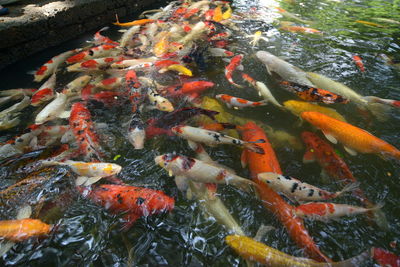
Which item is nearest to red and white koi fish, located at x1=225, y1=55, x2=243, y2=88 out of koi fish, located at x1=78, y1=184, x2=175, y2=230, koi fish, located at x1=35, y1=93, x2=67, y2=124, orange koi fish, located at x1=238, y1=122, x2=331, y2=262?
orange koi fish, located at x1=238, y1=122, x2=331, y2=262

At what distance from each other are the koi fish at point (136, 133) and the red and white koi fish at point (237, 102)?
1301 millimetres

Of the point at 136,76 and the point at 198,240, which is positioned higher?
the point at 136,76

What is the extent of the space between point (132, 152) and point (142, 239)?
110 cm

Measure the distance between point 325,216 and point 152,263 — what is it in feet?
5.24

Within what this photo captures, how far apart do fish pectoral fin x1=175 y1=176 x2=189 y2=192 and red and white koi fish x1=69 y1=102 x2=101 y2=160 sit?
1.03 meters

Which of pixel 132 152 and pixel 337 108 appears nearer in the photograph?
pixel 132 152

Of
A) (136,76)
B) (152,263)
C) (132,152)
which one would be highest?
(136,76)

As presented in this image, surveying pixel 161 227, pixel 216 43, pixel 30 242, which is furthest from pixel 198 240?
pixel 216 43

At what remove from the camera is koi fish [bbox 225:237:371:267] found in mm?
1812

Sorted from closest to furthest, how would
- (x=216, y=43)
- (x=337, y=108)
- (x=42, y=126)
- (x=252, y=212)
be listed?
(x=252, y=212) → (x=42, y=126) → (x=337, y=108) → (x=216, y=43)

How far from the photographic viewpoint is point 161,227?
2.21 m

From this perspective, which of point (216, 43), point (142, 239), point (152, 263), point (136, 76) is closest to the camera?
point (152, 263)

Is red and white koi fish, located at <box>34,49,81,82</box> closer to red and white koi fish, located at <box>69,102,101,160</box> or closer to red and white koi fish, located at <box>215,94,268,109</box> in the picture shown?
red and white koi fish, located at <box>69,102,101,160</box>

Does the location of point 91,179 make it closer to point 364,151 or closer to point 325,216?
point 325,216
